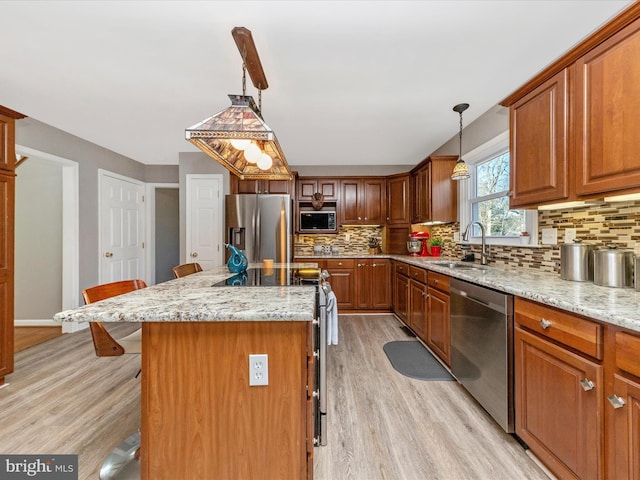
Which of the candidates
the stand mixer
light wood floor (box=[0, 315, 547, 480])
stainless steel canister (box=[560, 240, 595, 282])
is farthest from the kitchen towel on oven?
the stand mixer

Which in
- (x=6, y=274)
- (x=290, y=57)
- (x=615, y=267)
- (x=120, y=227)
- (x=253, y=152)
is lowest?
(x=6, y=274)

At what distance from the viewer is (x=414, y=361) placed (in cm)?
258

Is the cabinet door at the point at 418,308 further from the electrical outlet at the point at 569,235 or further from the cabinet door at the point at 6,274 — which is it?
the cabinet door at the point at 6,274

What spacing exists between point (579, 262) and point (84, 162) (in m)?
5.19

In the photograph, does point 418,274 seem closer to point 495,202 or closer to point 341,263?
point 495,202

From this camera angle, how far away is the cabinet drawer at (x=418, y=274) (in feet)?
9.39

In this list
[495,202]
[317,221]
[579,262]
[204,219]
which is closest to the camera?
[579,262]

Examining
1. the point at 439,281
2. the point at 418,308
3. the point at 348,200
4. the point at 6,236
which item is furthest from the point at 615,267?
the point at 6,236

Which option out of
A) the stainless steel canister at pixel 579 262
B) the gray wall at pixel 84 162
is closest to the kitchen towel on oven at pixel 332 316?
the stainless steel canister at pixel 579 262

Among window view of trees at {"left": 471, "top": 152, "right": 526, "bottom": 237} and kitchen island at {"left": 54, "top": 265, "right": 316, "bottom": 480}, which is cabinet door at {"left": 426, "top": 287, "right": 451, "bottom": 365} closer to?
window view of trees at {"left": 471, "top": 152, "right": 526, "bottom": 237}

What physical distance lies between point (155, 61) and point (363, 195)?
3.34 metres

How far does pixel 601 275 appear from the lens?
4.98 ft

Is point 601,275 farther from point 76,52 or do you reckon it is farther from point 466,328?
point 76,52

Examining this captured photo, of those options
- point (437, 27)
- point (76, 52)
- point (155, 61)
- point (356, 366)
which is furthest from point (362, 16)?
point (356, 366)
